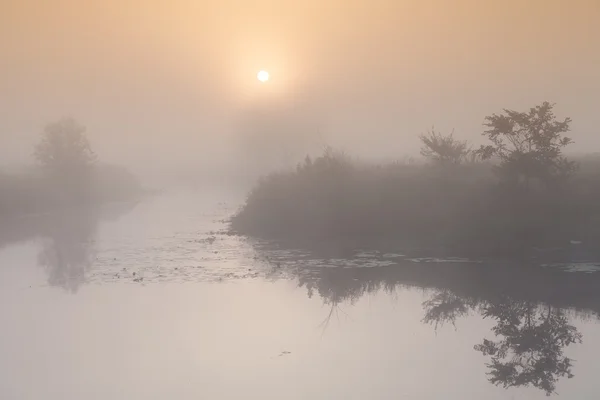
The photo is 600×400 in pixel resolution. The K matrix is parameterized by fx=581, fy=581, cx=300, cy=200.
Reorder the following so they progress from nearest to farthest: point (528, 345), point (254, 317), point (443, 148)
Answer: point (528, 345) → point (254, 317) → point (443, 148)

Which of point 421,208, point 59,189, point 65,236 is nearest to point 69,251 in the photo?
point 65,236

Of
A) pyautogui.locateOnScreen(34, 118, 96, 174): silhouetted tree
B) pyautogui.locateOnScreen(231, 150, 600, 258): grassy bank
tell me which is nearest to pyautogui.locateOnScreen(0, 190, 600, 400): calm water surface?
pyautogui.locateOnScreen(231, 150, 600, 258): grassy bank

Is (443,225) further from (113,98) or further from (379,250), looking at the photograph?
(113,98)

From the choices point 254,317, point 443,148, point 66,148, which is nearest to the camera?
point 254,317

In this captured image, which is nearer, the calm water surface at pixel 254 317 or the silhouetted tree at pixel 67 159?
the calm water surface at pixel 254 317

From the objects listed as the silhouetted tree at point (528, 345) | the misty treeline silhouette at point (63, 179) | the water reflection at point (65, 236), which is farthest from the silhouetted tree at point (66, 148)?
the silhouetted tree at point (528, 345)

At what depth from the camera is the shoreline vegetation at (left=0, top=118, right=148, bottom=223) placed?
128 inches

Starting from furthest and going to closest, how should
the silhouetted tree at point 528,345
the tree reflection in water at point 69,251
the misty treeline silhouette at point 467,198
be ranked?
the misty treeline silhouette at point 467,198 < the tree reflection in water at point 69,251 < the silhouetted tree at point 528,345

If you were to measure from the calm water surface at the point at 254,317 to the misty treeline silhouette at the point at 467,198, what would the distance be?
0.13m

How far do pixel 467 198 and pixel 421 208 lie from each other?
265 millimetres

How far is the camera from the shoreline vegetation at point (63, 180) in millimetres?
3264

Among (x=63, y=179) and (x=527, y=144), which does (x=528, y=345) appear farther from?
(x=63, y=179)

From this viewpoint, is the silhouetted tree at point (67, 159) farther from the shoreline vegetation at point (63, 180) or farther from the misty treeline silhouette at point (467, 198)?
the misty treeline silhouette at point (467, 198)

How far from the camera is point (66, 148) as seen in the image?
10.5ft
